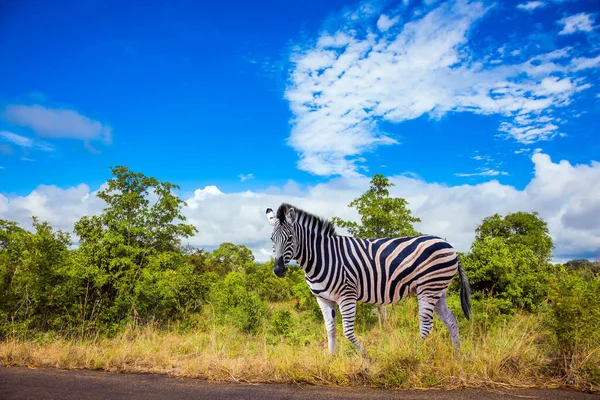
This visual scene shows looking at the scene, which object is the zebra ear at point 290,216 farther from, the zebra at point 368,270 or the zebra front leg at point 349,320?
the zebra front leg at point 349,320

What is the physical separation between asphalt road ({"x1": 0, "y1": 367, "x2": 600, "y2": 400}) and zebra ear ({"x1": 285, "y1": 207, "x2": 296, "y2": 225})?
271cm

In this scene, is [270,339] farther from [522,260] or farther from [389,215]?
[522,260]

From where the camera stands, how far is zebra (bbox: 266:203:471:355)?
6656 mm

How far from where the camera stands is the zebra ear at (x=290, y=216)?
6.88m

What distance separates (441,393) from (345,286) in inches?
91.6

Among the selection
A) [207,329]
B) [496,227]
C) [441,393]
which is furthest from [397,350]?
[496,227]

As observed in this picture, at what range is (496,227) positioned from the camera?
99.0 feet

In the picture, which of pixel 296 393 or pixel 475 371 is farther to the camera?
pixel 475 371

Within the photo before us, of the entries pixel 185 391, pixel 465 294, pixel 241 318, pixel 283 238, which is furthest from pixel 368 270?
pixel 241 318

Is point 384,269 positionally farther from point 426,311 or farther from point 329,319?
point 329,319

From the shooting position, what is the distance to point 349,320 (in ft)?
21.6

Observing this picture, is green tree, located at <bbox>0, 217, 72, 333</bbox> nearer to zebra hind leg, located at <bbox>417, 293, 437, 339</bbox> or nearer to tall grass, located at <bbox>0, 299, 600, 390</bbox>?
tall grass, located at <bbox>0, 299, 600, 390</bbox>

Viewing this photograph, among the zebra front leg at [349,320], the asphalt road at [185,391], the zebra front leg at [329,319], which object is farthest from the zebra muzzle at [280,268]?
the asphalt road at [185,391]

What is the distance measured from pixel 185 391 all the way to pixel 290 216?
322cm
